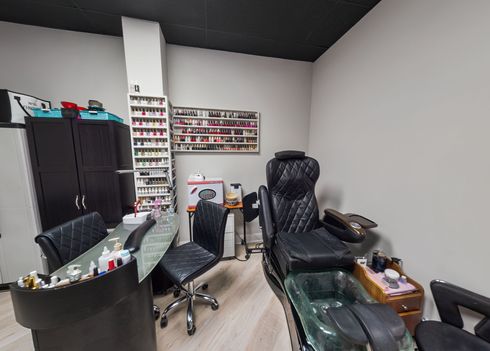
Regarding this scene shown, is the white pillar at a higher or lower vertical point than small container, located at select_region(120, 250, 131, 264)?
higher

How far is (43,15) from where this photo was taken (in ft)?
6.02

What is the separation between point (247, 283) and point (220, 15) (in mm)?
2886

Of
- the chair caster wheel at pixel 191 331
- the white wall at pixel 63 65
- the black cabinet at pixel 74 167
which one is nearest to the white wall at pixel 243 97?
the white wall at pixel 63 65

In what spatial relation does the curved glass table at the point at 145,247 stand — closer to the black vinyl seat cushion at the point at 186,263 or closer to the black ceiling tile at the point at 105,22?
the black vinyl seat cushion at the point at 186,263

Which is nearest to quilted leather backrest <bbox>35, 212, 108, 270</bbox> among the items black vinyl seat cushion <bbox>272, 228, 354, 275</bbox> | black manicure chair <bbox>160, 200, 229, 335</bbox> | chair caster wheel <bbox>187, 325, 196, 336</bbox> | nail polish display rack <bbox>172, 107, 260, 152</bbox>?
black manicure chair <bbox>160, 200, 229, 335</bbox>

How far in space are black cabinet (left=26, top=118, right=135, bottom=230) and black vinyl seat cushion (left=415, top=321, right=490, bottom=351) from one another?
262cm

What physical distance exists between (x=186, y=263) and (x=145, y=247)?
38 cm

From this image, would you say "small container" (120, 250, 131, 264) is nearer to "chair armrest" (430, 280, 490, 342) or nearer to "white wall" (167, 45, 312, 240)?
"white wall" (167, 45, 312, 240)

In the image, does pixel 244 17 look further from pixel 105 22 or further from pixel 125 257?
pixel 125 257

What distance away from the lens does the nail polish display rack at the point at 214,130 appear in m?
2.44

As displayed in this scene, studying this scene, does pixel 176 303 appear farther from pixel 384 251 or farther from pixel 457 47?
pixel 457 47

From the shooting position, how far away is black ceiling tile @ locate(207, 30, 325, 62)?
7.11ft

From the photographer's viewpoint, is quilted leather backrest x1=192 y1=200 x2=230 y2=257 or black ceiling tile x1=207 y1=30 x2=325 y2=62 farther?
black ceiling tile x1=207 y1=30 x2=325 y2=62

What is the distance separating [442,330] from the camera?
0.98 meters
